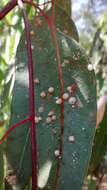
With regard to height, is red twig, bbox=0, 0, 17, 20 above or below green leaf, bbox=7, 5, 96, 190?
above

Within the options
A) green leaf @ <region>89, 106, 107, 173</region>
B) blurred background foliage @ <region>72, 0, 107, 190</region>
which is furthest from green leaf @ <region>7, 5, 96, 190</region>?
green leaf @ <region>89, 106, 107, 173</region>

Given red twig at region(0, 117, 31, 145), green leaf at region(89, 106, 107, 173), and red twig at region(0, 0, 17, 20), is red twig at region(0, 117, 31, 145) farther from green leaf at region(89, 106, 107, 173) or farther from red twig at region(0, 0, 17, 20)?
green leaf at region(89, 106, 107, 173)

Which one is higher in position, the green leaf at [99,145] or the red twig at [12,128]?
the red twig at [12,128]

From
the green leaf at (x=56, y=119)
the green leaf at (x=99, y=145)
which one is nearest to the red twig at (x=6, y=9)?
the green leaf at (x=56, y=119)

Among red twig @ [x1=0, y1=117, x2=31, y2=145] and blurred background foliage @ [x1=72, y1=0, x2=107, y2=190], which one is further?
blurred background foliage @ [x1=72, y1=0, x2=107, y2=190]

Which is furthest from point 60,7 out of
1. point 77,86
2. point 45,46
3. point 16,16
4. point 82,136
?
point 16,16

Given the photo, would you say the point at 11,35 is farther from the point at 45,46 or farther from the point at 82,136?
the point at 82,136

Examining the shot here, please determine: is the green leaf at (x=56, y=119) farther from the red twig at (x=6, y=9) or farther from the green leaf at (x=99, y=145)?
the green leaf at (x=99, y=145)

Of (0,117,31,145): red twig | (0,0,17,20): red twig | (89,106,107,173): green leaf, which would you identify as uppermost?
(0,0,17,20): red twig

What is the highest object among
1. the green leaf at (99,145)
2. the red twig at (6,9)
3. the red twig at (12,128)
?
the red twig at (6,9)
